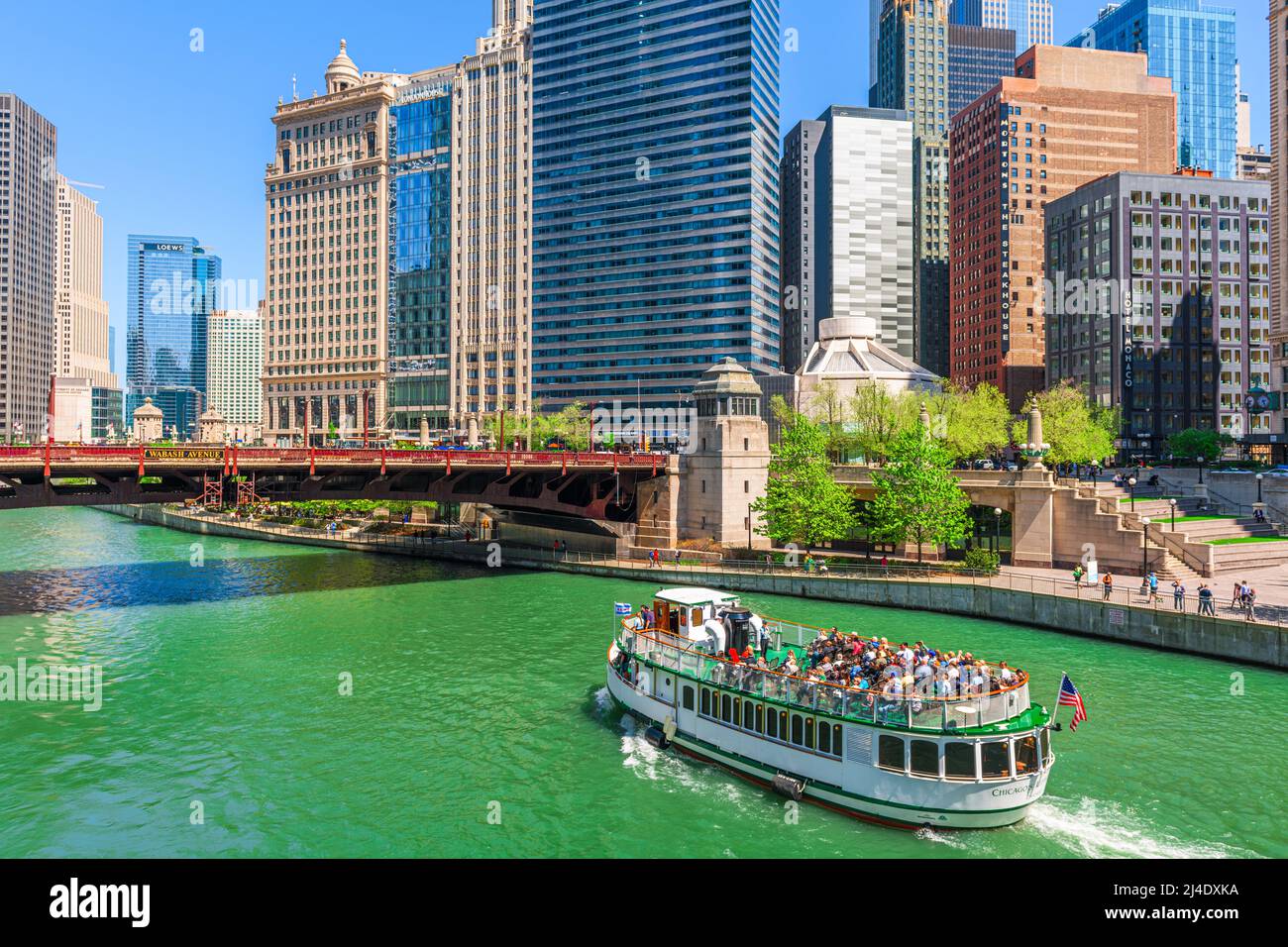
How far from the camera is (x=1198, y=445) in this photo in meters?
83.3

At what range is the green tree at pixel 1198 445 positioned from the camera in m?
83.0

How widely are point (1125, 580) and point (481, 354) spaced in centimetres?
13900

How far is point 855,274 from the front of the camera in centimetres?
19675

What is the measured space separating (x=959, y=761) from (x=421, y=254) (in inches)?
6737

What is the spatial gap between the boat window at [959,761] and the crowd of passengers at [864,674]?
134 centimetres

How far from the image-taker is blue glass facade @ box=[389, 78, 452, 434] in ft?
571

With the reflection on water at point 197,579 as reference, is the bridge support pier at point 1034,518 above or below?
above

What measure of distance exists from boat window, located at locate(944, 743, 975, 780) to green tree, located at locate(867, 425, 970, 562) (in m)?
33.3

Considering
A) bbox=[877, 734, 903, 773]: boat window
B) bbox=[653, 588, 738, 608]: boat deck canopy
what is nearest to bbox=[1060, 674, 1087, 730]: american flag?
bbox=[877, 734, 903, 773]: boat window

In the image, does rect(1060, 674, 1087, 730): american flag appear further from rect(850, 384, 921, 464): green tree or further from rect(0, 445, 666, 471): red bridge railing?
rect(850, 384, 921, 464): green tree

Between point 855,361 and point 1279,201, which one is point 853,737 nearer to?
point 1279,201

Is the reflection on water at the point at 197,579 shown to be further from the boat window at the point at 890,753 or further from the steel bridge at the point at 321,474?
the boat window at the point at 890,753

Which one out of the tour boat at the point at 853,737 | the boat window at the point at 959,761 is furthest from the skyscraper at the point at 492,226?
the boat window at the point at 959,761
